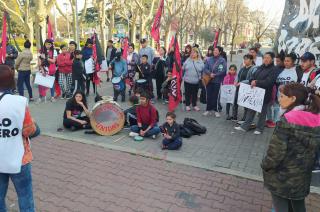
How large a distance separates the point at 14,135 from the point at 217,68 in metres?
6.51

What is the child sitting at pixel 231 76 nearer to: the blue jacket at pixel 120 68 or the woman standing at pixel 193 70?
the woman standing at pixel 193 70

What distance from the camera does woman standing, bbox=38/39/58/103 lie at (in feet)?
32.7

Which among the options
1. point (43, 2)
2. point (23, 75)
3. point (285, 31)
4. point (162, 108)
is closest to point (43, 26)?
point (43, 2)

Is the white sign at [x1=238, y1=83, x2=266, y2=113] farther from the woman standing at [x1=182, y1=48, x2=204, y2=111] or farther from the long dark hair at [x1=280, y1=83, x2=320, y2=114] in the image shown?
the long dark hair at [x1=280, y1=83, x2=320, y2=114]

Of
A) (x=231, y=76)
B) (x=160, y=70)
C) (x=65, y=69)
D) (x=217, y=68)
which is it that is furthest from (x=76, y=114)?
(x=231, y=76)

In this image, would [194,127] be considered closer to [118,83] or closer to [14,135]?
[118,83]

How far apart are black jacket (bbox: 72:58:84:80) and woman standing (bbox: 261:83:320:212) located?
826cm

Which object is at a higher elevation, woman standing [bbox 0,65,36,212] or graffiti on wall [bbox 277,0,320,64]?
graffiti on wall [bbox 277,0,320,64]

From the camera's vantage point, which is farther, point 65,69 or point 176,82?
point 65,69

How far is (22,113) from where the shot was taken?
2918 millimetres

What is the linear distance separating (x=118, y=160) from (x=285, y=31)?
5.52 m

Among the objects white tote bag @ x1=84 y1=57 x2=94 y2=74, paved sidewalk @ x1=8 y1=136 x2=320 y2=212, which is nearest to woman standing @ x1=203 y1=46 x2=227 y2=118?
paved sidewalk @ x1=8 y1=136 x2=320 y2=212

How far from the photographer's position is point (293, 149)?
2.88 m

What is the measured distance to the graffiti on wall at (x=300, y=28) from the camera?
7.13 m
